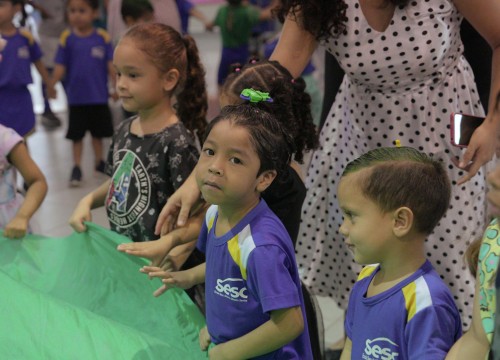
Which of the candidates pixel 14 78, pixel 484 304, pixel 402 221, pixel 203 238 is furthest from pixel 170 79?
pixel 14 78

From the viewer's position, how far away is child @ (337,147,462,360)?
4.88ft

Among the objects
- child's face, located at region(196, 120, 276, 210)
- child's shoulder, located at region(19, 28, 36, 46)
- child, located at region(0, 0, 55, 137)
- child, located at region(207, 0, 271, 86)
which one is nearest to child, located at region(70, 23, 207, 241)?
child's face, located at region(196, 120, 276, 210)

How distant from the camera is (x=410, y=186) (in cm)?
153

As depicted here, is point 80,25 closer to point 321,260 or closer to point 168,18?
point 168,18

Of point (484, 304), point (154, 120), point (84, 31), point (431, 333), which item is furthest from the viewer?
point (84, 31)

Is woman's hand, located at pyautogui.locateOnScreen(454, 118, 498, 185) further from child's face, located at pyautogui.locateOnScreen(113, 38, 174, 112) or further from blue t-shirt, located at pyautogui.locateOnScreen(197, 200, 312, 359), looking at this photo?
child's face, located at pyautogui.locateOnScreen(113, 38, 174, 112)

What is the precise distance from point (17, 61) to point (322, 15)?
3.03m

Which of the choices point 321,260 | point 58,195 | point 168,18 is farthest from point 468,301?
point 168,18

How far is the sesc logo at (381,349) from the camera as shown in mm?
1503

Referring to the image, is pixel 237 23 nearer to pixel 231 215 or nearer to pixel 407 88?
pixel 407 88

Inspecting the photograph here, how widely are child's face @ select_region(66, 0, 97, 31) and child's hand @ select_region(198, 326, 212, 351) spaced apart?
148 inches

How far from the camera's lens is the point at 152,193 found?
227cm

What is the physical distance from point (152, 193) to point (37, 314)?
47 centimetres

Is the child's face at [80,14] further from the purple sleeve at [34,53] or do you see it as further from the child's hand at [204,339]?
the child's hand at [204,339]
